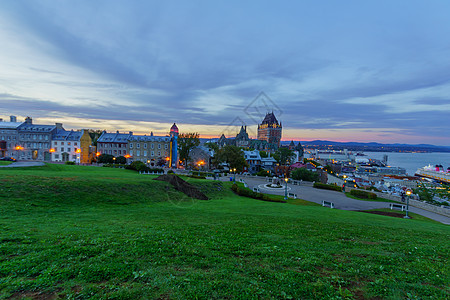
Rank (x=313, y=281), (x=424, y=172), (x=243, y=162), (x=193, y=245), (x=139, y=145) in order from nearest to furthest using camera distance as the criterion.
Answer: (x=313, y=281) < (x=193, y=245) < (x=243, y=162) < (x=139, y=145) < (x=424, y=172)

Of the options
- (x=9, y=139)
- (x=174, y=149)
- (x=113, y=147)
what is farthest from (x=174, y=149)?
(x=9, y=139)

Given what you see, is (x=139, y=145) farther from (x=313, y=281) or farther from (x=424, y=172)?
(x=424, y=172)

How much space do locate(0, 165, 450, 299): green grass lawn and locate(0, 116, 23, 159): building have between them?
243 feet

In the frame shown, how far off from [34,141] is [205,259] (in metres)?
86.3

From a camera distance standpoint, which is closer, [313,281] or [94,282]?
[94,282]

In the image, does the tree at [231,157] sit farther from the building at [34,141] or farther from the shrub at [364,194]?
the building at [34,141]

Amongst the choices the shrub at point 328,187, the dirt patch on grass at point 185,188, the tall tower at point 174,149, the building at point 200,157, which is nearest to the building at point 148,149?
the tall tower at point 174,149

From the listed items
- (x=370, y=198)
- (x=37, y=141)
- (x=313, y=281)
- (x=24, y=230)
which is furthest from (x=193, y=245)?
(x=37, y=141)

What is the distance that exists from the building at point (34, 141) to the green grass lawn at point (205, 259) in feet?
234

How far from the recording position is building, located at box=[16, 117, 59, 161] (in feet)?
216

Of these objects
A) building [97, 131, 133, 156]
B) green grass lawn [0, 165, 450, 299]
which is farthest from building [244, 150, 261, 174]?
green grass lawn [0, 165, 450, 299]

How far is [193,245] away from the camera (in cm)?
848

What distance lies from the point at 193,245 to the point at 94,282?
3666 mm

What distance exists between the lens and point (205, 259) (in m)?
7.24
